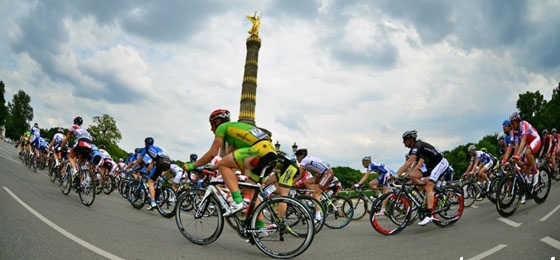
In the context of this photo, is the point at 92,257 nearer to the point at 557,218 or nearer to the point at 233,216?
the point at 233,216

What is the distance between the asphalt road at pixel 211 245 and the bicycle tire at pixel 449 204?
0.72 feet

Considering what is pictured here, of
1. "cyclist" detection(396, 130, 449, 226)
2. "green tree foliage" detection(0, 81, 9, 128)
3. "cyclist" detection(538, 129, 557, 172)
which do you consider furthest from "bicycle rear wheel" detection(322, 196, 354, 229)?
"green tree foliage" detection(0, 81, 9, 128)

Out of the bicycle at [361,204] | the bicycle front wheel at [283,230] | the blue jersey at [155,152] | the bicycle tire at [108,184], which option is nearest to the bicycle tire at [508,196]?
the bicycle at [361,204]

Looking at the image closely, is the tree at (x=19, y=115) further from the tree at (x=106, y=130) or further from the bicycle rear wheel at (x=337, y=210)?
the bicycle rear wheel at (x=337, y=210)

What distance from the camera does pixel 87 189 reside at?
27.8 feet

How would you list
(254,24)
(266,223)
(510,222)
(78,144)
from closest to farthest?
(266,223) → (510,222) → (78,144) → (254,24)

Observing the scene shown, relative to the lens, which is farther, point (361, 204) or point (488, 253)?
point (361, 204)

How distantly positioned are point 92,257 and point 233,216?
1757 millimetres

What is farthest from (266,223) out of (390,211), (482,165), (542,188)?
(482,165)

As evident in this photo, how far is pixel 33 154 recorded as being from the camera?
16828mm

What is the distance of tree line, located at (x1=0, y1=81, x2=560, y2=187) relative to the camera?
5051cm

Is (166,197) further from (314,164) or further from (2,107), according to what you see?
(2,107)

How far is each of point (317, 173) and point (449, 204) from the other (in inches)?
129

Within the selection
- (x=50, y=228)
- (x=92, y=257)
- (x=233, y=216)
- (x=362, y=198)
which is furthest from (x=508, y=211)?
(x=50, y=228)
